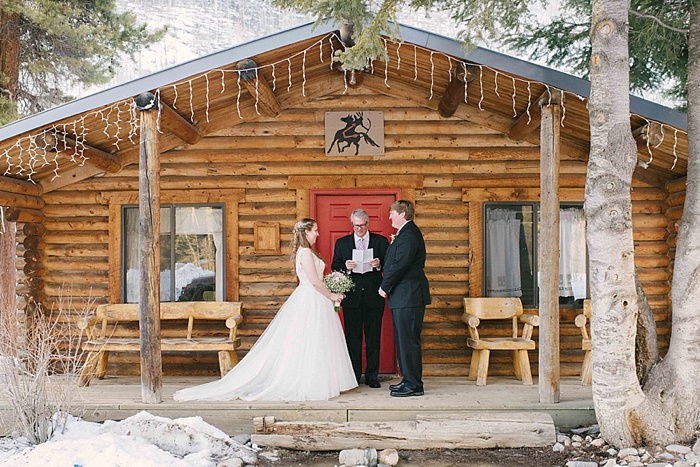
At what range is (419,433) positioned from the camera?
628 centimetres

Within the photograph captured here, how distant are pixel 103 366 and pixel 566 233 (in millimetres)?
5795

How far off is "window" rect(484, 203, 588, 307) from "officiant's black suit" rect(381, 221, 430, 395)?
1.80 meters

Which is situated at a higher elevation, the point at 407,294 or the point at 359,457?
the point at 407,294

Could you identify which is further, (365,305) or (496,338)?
(496,338)

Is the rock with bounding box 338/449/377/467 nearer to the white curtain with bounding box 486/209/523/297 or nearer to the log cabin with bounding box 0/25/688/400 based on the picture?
the log cabin with bounding box 0/25/688/400

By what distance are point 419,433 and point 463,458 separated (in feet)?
1.43

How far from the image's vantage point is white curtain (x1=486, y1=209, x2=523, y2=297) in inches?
338

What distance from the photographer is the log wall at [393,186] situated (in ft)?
27.9

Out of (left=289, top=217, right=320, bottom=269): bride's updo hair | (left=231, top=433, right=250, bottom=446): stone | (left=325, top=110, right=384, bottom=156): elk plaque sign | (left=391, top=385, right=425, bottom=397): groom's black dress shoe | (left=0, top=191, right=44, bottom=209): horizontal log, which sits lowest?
(left=231, top=433, right=250, bottom=446): stone

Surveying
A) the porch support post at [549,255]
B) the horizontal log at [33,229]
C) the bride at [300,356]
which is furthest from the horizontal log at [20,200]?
the porch support post at [549,255]

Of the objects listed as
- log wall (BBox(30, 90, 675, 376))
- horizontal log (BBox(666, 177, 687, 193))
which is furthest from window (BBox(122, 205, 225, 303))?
horizontal log (BBox(666, 177, 687, 193))

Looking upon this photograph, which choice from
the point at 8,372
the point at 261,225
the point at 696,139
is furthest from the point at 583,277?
the point at 8,372

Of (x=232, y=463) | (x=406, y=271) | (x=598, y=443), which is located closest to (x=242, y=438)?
(x=232, y=463)

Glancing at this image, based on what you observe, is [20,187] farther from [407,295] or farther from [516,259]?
[516,259]
